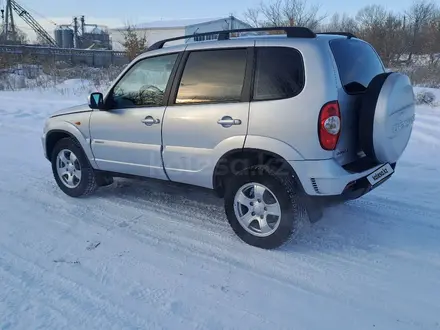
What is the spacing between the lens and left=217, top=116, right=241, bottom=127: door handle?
3.13 meters

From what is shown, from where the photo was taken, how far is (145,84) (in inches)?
152

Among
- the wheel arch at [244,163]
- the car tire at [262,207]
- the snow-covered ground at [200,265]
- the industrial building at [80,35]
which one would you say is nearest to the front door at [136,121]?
the snow-covered ground at [200,265]

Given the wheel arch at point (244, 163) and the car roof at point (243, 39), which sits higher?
the car roof at point (243, 39)

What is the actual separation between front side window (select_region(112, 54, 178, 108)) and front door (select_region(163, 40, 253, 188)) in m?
0.20

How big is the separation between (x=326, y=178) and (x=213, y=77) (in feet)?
4.57

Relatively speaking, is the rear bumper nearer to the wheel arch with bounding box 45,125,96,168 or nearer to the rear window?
the rear window

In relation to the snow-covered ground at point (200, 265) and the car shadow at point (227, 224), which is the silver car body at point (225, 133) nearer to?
the car shadow at point (227, 224)

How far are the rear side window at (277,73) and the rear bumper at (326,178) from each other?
1.95ft

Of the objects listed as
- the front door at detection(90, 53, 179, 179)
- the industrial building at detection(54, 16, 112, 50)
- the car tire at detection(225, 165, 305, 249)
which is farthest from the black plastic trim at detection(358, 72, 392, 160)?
the industrial building at detection(54, 16, 112, 50)

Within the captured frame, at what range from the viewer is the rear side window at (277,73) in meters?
2.93

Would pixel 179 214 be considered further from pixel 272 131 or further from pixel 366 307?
pixel 366 307

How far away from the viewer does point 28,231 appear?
361 centimetres

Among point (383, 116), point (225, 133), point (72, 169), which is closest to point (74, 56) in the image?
→ point (72, 169)

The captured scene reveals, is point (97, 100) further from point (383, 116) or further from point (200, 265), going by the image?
point (383, 116)
